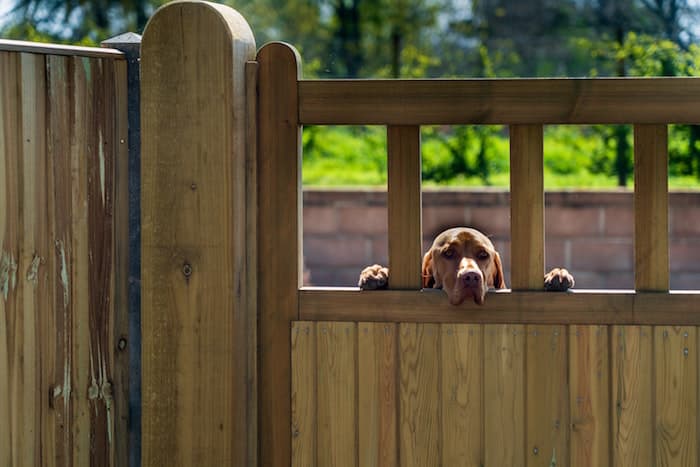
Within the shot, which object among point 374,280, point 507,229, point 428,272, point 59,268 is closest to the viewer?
point 59,268

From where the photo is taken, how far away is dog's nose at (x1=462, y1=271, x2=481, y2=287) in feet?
10.6

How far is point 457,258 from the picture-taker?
365 cm

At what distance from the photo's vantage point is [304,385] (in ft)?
10.8

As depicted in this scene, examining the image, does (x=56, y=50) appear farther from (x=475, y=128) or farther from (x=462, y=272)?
(x=475, y=128)

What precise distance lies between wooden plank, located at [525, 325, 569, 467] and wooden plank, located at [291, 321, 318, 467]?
0.67 metres

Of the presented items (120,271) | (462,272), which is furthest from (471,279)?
(120,271)

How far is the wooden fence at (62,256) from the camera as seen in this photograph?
3180mm

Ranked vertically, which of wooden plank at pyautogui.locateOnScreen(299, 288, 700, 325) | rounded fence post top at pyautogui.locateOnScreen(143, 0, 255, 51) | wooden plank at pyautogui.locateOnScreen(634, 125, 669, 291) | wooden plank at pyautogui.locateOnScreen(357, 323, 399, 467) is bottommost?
wooden plank at pyautogui.locateOnScreen(357, 323, 399, 467)

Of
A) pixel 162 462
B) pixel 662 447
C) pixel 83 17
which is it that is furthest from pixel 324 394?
pixel 83 17

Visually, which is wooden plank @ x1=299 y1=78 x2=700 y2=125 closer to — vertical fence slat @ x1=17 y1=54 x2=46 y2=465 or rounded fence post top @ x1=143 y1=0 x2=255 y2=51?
rounded fence post top @ x1=143 y1=0 x2=255 y2=51

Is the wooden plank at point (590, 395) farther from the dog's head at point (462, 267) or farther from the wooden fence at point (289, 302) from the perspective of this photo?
the dog's head at point (462, 267)

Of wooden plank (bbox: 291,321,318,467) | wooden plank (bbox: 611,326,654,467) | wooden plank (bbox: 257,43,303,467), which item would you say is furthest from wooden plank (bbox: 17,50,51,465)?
wooden plank (bbox: 611,326,654,467)

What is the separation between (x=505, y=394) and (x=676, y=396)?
519mm

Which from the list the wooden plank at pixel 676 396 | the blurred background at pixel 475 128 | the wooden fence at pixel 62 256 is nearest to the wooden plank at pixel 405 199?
the wooden plank at pixel 676 396
